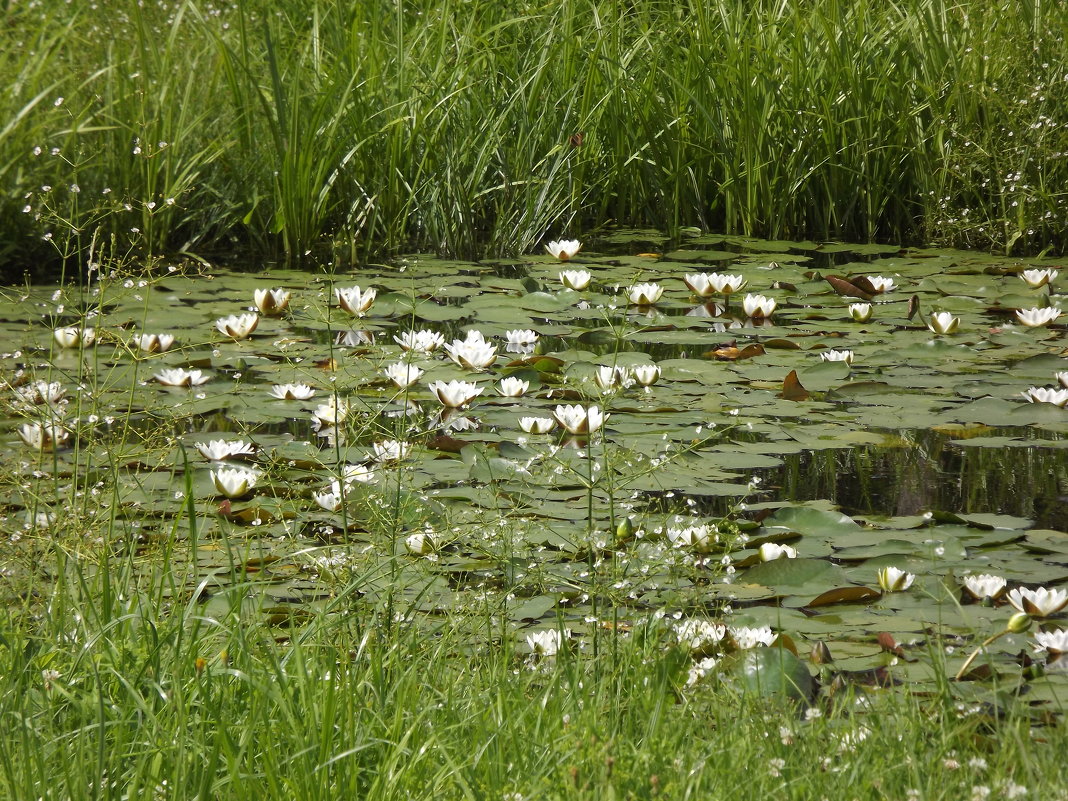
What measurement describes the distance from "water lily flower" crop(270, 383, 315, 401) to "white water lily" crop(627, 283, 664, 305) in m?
1.24

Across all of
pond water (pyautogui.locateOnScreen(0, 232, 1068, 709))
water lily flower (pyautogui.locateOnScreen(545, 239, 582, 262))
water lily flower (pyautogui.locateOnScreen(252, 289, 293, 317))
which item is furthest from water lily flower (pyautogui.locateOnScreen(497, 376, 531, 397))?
water lily flower (pyautogui.locateOnScreen(545, 239, 582, 262))

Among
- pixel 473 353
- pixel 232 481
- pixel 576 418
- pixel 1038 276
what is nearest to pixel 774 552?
pixel 576 418

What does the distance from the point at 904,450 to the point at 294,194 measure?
2.91 metres

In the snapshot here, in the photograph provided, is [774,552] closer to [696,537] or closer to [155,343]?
[696,537]

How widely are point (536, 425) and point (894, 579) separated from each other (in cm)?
101

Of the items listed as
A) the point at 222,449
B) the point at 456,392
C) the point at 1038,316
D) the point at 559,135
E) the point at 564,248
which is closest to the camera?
the point at 222,449

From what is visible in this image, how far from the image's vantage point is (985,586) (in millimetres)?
2031

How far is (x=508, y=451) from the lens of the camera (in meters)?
2.76

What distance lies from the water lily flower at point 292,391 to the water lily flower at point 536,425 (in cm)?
56

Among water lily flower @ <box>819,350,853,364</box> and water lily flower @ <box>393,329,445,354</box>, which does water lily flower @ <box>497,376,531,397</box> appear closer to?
water lily flower @ <box>393,329,445,354</box>

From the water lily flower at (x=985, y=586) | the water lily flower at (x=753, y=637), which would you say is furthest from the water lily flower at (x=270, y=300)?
the water lily flower at (x=985, y=586)

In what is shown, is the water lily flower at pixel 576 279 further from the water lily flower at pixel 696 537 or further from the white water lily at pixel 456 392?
the water lily flower at pixel 696 537

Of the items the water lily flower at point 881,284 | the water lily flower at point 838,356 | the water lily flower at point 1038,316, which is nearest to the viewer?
the water lily flower at point 838,356

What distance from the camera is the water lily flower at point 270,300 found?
386cm
